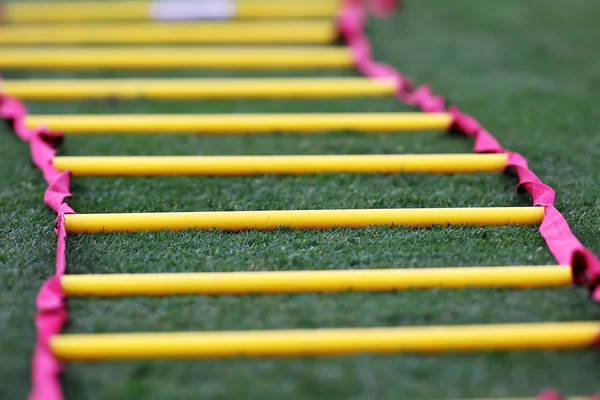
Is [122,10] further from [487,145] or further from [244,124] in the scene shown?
[487,145]

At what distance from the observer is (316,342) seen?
7.75 ft

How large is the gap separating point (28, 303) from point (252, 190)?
1205 millimetres

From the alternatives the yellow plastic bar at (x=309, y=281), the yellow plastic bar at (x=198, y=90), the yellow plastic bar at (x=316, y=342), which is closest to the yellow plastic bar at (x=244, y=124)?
the yellow plastic bar at (x=198, y=90)

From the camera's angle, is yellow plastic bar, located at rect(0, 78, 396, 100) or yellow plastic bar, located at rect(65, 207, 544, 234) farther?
Answer: yellow plastic bar, located at rect(0, 78, 396, 100)

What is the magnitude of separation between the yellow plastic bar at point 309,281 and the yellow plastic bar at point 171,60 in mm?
2784

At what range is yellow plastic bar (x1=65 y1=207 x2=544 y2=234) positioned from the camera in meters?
3.07

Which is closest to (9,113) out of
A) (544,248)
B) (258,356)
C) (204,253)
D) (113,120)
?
(113,120)

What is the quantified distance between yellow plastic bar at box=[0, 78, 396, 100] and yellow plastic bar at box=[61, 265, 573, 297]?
217 cm

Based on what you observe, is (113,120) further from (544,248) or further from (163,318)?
(544,248)

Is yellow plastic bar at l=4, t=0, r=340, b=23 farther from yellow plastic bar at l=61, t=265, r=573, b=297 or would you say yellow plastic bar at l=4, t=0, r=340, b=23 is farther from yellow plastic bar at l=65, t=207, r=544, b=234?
yellow plastic bar at l=61, t=265, r=573, b=297

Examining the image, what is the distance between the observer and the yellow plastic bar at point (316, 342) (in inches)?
92.6

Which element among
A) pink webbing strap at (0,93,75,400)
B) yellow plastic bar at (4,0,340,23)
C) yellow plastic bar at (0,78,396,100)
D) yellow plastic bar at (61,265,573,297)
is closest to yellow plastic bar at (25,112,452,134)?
pink webbing strap at (0,93,75,400)

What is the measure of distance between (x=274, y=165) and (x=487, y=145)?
Result: 114cm

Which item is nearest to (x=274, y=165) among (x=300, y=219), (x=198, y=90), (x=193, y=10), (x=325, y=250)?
(x=300, y=219)
